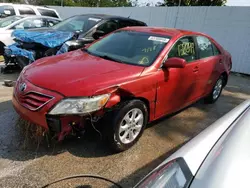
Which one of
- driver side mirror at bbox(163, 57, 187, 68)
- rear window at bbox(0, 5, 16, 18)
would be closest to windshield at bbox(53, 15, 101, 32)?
driver side mirror at bbox(163, 57, 187, 68)

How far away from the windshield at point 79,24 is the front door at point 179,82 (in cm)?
312

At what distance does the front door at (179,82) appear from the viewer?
11.5ft

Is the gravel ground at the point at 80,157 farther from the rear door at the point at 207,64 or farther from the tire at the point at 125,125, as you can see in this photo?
the rear door at the point at 207,64

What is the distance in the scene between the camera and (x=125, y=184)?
263cm

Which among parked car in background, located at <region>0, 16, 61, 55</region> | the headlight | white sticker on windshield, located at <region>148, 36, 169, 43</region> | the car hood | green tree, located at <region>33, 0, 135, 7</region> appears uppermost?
white sticker on windshield, located at <region>148, 36, 169, 43</region>

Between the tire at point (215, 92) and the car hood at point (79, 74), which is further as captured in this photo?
the tire at point (215, 92)

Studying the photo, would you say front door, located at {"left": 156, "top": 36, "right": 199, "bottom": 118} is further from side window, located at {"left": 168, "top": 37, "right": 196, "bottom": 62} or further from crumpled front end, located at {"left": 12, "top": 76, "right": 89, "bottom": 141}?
crumpled front end, located at {"left": 12, "top": 76, "right": 89, "bottom": 141}

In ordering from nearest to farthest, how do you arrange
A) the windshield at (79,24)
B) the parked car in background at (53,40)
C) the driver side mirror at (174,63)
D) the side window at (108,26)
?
the driver side mirror at (174,63), the parked car in background at (53,40), the windshield at (79,24), the side window at (108,26)

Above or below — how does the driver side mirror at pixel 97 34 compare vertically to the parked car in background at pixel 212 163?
below

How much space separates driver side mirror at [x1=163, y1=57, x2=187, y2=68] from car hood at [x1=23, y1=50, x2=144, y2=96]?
40 cm

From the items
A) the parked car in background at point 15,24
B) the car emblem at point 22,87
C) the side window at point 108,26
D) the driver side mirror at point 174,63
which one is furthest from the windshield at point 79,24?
the car emblem at point 22,87

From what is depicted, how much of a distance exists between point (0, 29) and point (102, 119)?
20.5 feet

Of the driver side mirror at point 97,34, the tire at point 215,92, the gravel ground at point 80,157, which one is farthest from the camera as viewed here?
the driver side mirror at point 97,34

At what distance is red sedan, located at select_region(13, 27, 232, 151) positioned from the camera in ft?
8.85
